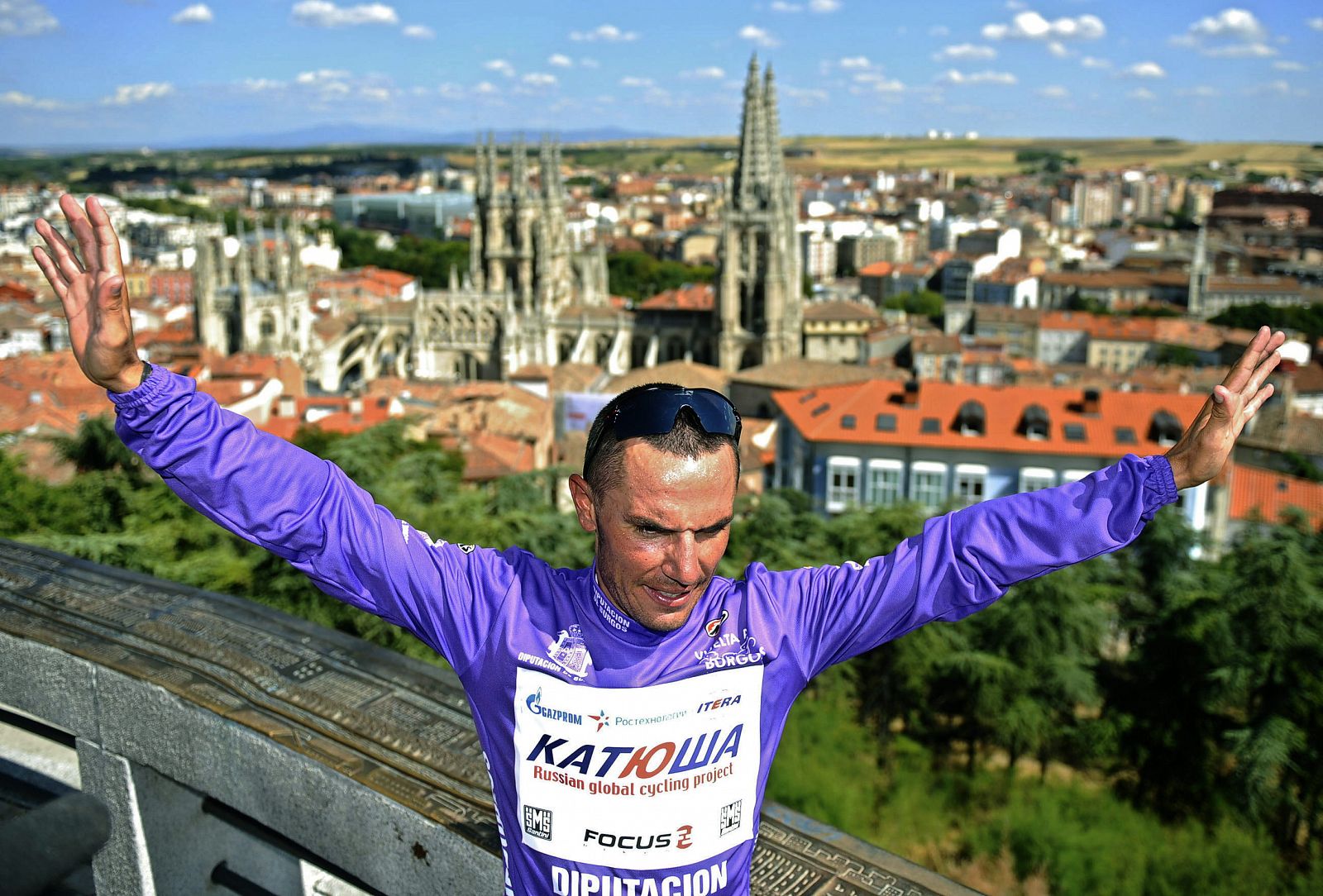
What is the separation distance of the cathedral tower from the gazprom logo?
38.5 meters

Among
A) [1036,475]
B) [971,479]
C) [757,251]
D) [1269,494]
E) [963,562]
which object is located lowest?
[1269,494]

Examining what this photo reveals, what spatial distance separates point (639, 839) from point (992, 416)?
64.2 feet

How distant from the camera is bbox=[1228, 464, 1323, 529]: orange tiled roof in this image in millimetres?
22719

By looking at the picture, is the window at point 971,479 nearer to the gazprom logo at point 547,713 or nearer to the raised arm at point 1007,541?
the raised arm at point 1007,541

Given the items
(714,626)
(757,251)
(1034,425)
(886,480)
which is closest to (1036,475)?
(1034,425)

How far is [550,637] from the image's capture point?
2.08m

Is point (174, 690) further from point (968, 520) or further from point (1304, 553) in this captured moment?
point (1304, 553)

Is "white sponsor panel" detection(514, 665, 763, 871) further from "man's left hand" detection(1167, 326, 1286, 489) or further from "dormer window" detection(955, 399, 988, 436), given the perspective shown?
"dormer window" detection(955, 399, 988, 436)

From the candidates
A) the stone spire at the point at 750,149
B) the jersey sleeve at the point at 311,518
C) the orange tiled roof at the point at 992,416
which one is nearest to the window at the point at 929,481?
the orange tiled roof at the point at 992,416

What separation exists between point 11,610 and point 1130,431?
1927 centimetres

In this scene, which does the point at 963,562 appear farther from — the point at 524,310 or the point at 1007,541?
the point at 524,310

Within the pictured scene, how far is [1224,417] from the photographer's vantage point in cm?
199

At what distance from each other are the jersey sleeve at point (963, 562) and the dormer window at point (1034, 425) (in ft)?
62.0

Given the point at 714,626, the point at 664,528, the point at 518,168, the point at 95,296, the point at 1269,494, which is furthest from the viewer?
the point at 518,168
